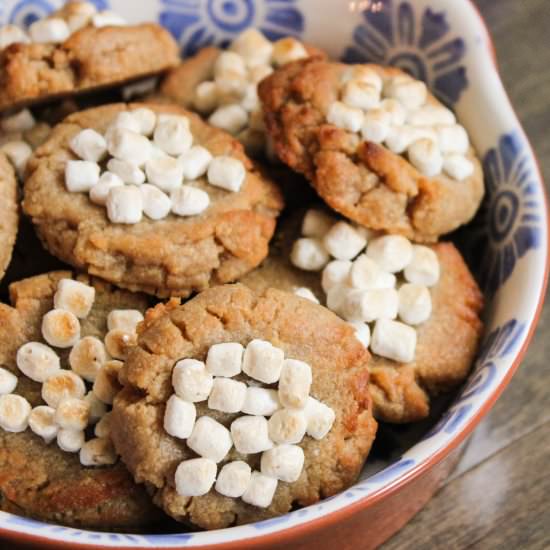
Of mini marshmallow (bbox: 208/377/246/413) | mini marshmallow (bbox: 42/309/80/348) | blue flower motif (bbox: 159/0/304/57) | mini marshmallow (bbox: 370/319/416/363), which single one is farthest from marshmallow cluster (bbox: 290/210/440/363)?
blue flower motif (bbox: 159/0/304/57)

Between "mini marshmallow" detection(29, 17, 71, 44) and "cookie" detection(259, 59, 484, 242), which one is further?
"mini marshmallow" detection(29, 17, 71, 44)

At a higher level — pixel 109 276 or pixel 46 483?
pixel 109 276

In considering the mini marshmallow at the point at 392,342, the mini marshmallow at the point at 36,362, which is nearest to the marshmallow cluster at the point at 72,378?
the mini marshmallow at the point at 36,362

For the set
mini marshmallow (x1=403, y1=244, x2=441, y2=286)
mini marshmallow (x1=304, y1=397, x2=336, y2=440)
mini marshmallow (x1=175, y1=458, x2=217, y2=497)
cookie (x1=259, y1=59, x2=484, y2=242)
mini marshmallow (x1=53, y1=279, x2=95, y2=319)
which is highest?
cookie (x1=259, y1=59, x2=484, y2=242)

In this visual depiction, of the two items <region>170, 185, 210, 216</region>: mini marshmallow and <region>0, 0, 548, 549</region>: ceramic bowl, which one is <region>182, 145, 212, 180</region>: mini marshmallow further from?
<region>0, 0, 548, 549</region>: ceramic bowl

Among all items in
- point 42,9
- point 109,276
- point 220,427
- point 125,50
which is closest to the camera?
point 220,427

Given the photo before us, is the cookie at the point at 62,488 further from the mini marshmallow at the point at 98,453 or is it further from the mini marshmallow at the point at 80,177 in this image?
the mini marshmallow at the point at 80,177

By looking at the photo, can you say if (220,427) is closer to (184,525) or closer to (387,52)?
(184,525)

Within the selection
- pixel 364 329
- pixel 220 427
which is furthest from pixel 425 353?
pixel 220 427
